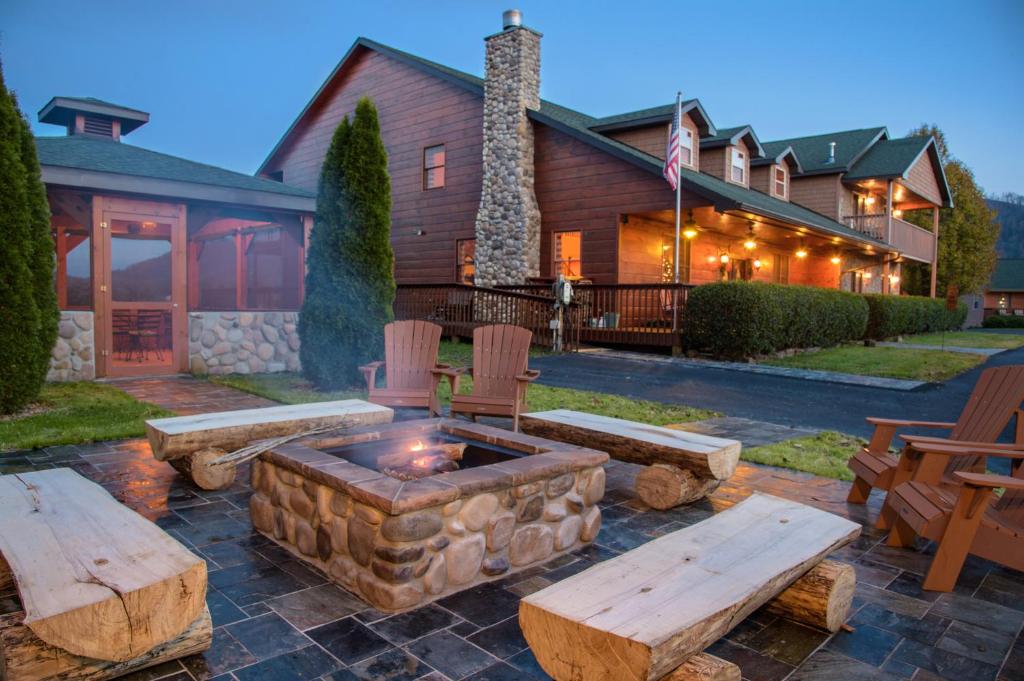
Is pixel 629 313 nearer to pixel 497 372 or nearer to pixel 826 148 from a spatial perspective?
pixel 497 372

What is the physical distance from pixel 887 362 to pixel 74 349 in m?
12.8

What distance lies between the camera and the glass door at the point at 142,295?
8.81 metres

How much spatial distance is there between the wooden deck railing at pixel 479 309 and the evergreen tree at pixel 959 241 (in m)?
24.2

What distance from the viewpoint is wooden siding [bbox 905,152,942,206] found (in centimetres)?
2282

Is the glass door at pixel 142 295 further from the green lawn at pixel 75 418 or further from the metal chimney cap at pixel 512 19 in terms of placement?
the metal chimney cap at pixel 512 19

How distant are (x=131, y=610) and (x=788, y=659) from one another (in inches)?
83.8

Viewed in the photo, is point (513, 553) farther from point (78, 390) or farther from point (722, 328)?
point (722, 328)

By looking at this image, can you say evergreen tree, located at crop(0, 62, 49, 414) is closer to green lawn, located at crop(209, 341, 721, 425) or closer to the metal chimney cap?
green lawn, located at crop(209, 341, 721, 425)

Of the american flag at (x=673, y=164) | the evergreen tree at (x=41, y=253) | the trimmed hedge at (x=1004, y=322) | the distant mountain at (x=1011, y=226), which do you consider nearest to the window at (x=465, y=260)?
the american flag at (x=673, y=164)

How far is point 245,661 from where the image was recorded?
2.24 meters

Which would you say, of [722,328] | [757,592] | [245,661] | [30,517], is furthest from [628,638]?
[722,328]

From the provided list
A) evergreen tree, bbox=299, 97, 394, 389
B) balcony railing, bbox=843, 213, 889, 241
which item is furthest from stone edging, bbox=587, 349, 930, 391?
balcony railing, bbox=843, 213, 889, 241

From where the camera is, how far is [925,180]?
79.2 feet

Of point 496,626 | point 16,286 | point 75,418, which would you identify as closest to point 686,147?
point 16,286
